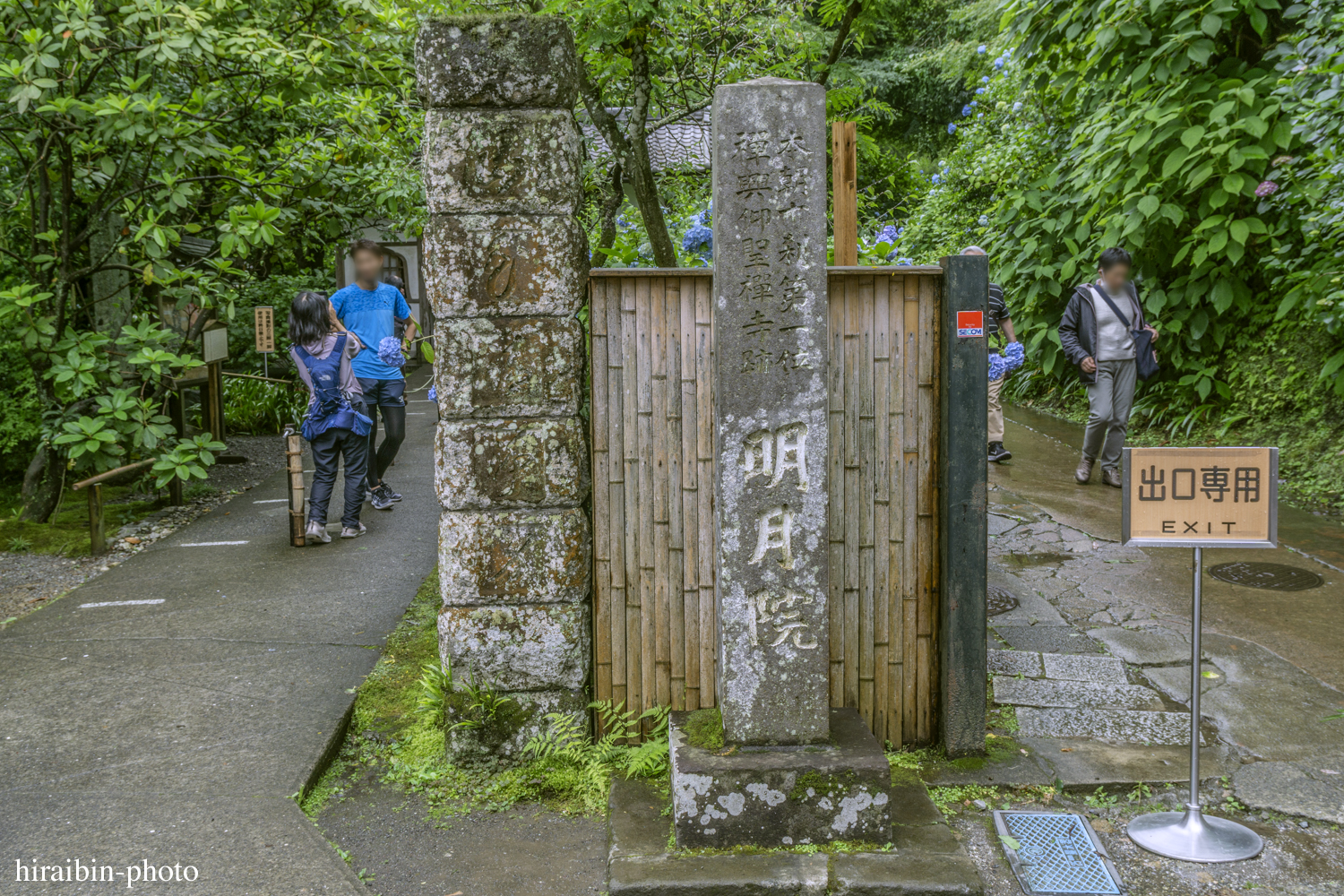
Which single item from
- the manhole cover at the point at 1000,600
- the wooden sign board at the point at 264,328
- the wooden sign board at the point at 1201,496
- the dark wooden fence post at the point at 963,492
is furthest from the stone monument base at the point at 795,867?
the wooden sign board at the point at 264,328

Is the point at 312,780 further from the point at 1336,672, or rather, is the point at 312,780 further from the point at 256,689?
the point at 1336,672

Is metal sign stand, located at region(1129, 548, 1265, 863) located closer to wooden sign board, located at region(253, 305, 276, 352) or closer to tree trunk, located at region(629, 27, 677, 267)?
tree trunk, located at region(629, 27, 677, 267)

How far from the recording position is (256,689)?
4594mm

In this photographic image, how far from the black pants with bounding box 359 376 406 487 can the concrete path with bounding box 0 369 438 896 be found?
87cm

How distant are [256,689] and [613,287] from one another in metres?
2.49

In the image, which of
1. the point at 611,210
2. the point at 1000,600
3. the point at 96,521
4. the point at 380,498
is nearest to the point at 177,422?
the point at 96,521

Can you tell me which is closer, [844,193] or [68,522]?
[844,193]

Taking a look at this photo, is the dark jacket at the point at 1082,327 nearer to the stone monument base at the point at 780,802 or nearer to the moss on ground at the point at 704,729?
the moss on ground at the point at 704,729

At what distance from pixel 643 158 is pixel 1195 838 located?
4.21 m

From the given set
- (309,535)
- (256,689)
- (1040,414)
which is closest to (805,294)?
(256,689)

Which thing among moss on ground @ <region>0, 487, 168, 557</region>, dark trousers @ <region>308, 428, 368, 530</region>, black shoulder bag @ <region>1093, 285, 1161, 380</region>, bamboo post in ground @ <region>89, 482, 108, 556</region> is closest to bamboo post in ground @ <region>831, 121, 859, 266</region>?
dark trousers @ <region>308, 428, 368, 530</region>

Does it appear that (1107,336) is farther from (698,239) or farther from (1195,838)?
(1195,838)

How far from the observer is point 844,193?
413 cm

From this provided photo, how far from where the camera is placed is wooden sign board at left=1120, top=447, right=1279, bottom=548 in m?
3.47
